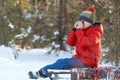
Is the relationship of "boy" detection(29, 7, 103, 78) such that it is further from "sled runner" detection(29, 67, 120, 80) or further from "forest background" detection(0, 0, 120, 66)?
"forest background" detection(0, 0, 120, 66)

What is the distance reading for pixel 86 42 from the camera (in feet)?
28.8

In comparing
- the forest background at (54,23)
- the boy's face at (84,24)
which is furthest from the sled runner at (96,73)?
the forest background at (54,23)

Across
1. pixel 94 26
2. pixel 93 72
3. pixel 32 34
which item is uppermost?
pixel 94 26

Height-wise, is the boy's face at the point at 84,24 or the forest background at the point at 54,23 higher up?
the boy's face at the point at 84,24

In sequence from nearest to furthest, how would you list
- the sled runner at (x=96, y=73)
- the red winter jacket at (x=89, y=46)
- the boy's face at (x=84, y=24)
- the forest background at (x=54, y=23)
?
the sled runner at (x=96, y=73)
the red winter jacket at (x=89, y=46)
the boy's face at (x=84, y=24)
the forest background at (x=54, y=23)

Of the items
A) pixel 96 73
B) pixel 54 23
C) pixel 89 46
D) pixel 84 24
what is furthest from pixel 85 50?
pixel 54 23

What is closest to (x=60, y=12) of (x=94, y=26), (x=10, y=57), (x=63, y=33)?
(x=63, y=33)

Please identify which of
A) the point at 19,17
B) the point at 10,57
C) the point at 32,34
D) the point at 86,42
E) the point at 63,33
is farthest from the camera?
the point at 19,17

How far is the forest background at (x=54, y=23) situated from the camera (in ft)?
58.5

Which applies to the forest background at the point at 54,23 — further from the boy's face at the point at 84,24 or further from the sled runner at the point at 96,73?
the sled runner at the point at 96,73

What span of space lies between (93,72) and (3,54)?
9549 mm

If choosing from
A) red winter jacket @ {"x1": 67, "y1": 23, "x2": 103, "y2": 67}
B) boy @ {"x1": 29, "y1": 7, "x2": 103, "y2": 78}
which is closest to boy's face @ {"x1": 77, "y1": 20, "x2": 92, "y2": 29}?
boy @ {"x1": 29, "y1": 7, "x2": 103, "y2": 78}

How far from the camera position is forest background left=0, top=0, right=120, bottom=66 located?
17844mm

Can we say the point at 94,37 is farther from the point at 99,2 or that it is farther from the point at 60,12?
the point at 60,12
